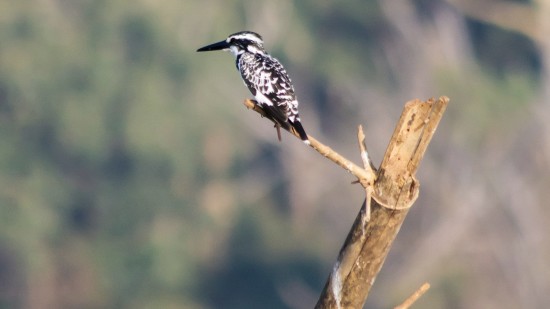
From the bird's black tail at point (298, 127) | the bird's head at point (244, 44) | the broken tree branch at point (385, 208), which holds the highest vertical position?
the bird's head at point (244, 44)

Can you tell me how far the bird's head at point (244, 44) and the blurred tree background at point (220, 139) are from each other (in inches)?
504

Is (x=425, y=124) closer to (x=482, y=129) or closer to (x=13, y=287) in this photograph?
(x=482, y=129)

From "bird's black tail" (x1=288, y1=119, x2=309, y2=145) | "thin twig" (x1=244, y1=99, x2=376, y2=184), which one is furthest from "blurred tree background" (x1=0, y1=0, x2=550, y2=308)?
"thin twig" (x1=244, y1=99, x2=376, y2=184)

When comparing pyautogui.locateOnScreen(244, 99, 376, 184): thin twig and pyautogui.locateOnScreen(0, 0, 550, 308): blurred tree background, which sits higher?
pyautogui.locateOnScreen(0, 0, 550, 308): blurred tree background

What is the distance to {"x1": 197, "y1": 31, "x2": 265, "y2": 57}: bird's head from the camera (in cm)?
661

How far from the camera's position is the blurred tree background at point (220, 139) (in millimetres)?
20109

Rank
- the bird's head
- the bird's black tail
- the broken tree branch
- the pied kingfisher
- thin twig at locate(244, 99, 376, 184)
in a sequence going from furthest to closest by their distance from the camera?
the bird's head < the pied kingfisher < the bird's black tail < thin twig at locate(244, 99, 376, 184) < the broken tree branch

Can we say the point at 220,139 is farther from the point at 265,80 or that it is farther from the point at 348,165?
the point at 348,165

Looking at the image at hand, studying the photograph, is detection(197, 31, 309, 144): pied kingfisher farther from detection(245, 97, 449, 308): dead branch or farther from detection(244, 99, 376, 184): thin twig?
detection(245, 97, 449, 308): dead branch

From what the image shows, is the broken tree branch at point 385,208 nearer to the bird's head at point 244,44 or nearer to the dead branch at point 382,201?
the dead branch at point 382,201

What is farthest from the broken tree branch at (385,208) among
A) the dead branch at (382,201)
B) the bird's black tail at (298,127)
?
the bird's black tail at (298,127)

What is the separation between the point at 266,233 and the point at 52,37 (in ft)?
16.1

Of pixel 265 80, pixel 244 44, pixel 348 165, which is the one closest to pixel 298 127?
pixel 265 80

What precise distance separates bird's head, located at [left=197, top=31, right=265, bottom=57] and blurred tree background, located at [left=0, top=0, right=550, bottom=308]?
504 inches
